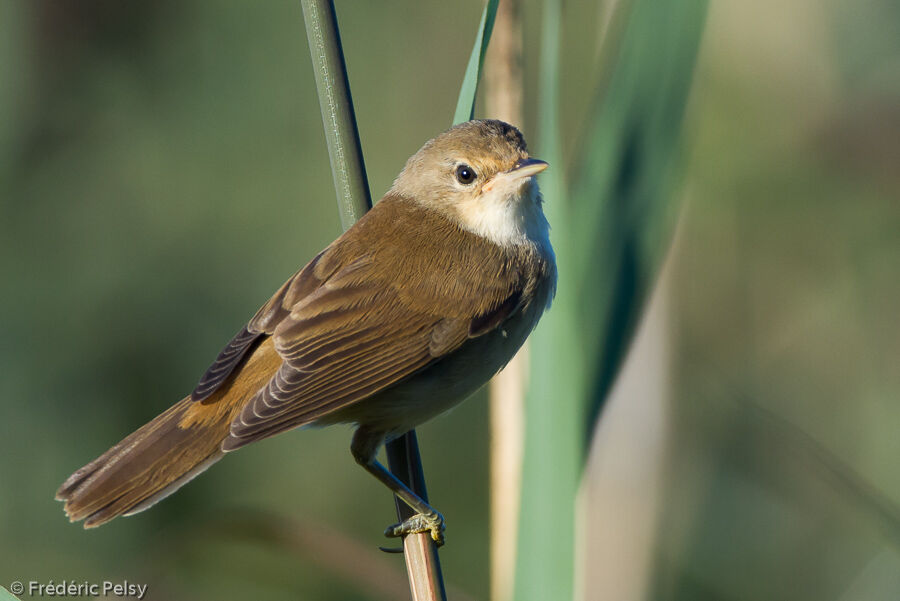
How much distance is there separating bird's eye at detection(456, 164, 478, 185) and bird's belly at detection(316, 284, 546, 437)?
1.60 ft

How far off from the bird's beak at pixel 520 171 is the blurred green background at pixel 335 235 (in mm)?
663

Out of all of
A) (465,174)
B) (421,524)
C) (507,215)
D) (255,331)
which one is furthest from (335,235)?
(421,524)

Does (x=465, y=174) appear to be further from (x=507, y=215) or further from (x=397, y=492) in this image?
(x=397, y=492)

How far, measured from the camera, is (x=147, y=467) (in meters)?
2.26

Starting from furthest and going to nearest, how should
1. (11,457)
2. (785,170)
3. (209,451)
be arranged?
(785,170) → (11,457) → (209,451)

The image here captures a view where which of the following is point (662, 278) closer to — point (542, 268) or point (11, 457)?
point (542, 268)

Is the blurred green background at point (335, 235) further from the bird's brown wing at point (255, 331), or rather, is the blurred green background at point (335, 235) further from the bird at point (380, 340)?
the bird's brown wing at point (255, 331)

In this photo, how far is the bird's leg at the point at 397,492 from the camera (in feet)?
7.48

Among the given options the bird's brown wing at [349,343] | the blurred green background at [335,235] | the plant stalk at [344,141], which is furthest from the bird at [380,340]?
the blurred green background at [335,235]

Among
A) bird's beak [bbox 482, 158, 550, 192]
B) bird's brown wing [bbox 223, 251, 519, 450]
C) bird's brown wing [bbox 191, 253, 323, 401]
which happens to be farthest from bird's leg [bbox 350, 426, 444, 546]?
bird's beak [bbox 482, 158, 550, 192]

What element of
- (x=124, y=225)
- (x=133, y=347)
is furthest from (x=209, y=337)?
(x=124, y=225)

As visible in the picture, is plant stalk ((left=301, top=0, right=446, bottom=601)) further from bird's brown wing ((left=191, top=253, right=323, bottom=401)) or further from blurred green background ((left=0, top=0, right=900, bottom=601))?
blurred green background ((left=0, top=0, right=900, bottom=601))

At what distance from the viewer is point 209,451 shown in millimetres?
2270

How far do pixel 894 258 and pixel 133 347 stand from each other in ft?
9.42
